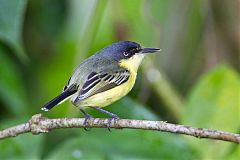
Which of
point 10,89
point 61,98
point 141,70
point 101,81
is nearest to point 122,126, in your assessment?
point 61,98

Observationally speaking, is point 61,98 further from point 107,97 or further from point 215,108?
point 215,108

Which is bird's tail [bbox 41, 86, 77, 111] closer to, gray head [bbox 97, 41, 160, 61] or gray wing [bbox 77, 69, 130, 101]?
gray wing [bbox 77, 69, 130, 101]

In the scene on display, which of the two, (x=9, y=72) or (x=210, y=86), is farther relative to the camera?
(x=9, y=72)

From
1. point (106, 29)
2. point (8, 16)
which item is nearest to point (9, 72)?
point (106, 29)

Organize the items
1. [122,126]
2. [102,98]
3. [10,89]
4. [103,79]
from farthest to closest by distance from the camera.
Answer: [10,89] < [103,79] < [102,98] < [122,126]

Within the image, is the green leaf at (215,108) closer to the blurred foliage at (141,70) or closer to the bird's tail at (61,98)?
the blurred foliage at (141,70)

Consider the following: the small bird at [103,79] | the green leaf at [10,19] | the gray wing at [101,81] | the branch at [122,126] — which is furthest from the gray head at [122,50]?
the branch at [122,126]

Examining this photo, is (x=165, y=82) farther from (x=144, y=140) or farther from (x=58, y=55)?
(x=58, y=55)
